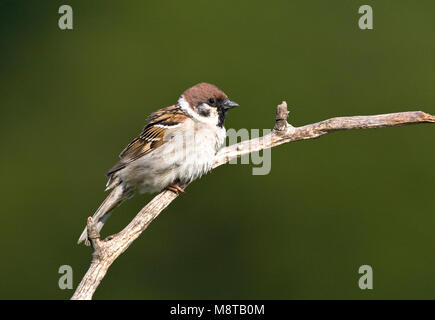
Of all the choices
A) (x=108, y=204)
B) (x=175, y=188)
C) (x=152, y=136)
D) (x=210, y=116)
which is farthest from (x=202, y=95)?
(x=108, y=204)

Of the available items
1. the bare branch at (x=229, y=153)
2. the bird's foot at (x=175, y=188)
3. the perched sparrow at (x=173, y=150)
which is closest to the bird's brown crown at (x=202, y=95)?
the perched sparrow at (x=173, y=150)

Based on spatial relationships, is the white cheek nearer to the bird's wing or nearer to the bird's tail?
the bird's wing

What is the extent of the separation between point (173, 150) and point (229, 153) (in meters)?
0.42

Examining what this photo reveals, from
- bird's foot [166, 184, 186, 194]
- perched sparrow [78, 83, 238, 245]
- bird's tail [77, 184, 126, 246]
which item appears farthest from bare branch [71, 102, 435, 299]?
bird's tail [77, 184, 126, 246]

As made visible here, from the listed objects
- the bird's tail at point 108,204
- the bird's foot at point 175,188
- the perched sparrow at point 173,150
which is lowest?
the bird's tail at point 108,204

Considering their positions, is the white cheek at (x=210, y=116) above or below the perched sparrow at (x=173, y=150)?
above

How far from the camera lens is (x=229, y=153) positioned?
4914 millimetres

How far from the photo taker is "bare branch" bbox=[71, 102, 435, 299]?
3.87 metres

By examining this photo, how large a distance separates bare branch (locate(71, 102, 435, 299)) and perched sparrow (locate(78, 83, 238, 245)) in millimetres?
143

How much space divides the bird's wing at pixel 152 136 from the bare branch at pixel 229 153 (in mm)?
360

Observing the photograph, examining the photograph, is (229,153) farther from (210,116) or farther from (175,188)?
(175,188)

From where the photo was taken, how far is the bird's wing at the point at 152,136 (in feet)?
16.0

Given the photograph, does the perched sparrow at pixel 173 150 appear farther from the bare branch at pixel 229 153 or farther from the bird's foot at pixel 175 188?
the bare branch at pixel 229 153

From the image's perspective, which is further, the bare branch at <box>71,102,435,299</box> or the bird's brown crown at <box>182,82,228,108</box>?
the bird's brown crown at <box>182,82,228,108</box>
